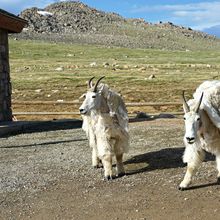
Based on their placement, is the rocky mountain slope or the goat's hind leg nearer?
the goat's hind leg

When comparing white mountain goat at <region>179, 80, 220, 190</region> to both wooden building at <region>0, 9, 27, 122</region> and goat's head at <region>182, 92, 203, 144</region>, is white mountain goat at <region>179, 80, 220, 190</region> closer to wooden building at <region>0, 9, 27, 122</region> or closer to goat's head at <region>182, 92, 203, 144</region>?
goat's head at <region>182, 92, 203, 144</region>

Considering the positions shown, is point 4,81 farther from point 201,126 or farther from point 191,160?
point 201,126

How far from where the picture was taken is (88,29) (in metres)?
93.1

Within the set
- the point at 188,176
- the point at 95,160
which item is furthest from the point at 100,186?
the point at 188,176

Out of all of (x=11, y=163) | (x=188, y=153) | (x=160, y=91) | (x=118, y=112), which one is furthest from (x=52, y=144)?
(x=160, y=91)

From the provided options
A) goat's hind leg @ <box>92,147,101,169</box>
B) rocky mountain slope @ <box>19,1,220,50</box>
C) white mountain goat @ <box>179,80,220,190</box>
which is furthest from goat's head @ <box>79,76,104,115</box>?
rocky mountain slope @ <box>19,1,220,50</box>

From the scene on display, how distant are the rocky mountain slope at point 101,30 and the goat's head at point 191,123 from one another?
72.0 meters

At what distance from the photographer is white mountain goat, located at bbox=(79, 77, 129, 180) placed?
29.7 ft

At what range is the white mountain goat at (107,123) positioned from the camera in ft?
29.7

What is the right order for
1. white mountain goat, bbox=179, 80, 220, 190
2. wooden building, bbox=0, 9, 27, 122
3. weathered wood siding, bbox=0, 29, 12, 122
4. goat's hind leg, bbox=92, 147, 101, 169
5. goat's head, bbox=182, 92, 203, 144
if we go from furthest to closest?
1. weathered wood siding, bbox=0, 29, 12, 122
2. wooden building, bbox=0, 9, 27, 122
3. goat's hind leg, bbox=92, 147, 101, 169
4. white mountain goat, bbox=179, 80, 220, 190
5. goat's head, bbox=182, 92, 203, 144

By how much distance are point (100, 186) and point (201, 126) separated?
79.4 inches

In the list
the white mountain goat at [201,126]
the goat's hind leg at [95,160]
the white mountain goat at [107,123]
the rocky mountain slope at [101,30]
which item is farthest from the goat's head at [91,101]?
the rocky mountain slope at [101,30]

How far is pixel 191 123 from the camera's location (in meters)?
7.31

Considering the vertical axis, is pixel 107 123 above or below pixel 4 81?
below
